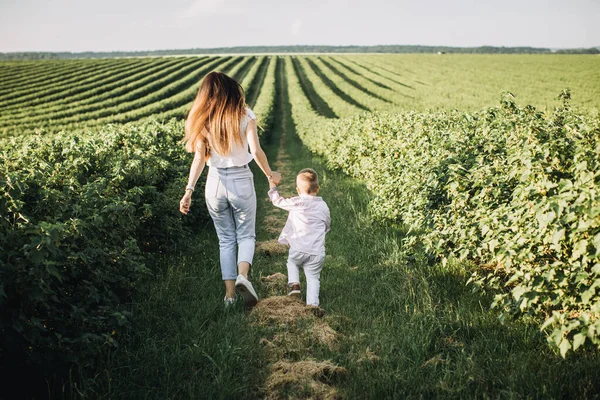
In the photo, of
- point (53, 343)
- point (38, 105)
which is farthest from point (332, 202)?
point (38, 105)

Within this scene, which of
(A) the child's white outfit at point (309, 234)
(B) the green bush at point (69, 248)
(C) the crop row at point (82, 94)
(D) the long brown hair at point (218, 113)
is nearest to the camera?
(B) the green bush at point (69, 248)

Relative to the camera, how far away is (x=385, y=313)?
3572 mm

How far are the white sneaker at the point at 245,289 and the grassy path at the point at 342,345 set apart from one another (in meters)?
0.12

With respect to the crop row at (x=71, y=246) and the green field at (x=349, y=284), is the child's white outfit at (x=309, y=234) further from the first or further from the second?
the crop row at (x=71, y=246)

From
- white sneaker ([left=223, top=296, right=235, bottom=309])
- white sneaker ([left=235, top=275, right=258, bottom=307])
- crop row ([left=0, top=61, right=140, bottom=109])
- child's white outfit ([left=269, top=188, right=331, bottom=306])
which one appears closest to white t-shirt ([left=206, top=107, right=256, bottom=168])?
child's white outfit ([left=269, top=188, right=331, bottom=306])

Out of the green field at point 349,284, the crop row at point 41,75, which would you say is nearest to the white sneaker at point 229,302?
the green field at point 349,284

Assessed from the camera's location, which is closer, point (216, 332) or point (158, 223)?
point (216, 332)

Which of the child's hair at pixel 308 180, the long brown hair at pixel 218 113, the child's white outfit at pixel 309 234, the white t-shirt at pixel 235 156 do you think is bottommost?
the child's white outfit at pixel 309 234

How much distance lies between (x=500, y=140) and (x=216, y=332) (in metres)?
3.40

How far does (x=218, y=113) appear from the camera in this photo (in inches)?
136

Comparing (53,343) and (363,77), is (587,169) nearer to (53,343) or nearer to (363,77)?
(53,343)

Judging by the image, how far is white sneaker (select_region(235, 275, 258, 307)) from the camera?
359cm

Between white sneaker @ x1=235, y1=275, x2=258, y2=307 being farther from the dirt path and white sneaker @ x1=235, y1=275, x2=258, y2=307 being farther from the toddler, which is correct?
the toddler

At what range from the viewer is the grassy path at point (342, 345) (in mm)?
2582
